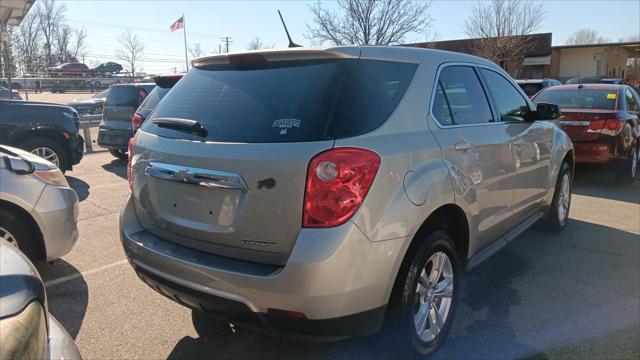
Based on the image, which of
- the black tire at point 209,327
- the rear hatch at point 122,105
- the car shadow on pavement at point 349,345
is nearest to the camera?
the car shadow on pavement at point 349,345

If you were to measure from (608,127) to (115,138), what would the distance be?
8.83m

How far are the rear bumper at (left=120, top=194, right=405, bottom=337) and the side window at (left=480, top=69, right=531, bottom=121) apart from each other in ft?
6.65

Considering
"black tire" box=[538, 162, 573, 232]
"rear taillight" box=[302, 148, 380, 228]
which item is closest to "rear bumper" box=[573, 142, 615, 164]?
"black tire" box=[538, 162, 573, 232]

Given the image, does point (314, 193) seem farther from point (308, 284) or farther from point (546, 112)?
point (546, 112)

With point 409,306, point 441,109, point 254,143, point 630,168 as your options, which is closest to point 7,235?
point 254,143

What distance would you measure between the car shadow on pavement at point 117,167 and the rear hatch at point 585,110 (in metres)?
7.54

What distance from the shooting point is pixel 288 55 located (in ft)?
8.96

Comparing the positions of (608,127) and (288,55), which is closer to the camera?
(288,55)

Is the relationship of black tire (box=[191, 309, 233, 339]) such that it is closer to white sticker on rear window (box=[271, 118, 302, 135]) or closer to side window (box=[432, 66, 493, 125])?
white sticker on rear window (box=[271, 118, 302, 135])

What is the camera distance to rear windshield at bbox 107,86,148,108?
33.6 ft

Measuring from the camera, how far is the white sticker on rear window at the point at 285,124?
8.15ft

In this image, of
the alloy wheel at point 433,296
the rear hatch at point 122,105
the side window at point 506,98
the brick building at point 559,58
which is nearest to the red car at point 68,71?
the brick building at point 559,58

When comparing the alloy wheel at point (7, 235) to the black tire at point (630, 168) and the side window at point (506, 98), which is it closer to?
the side window at point (506, 98)

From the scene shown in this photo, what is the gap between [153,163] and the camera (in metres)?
2.88
